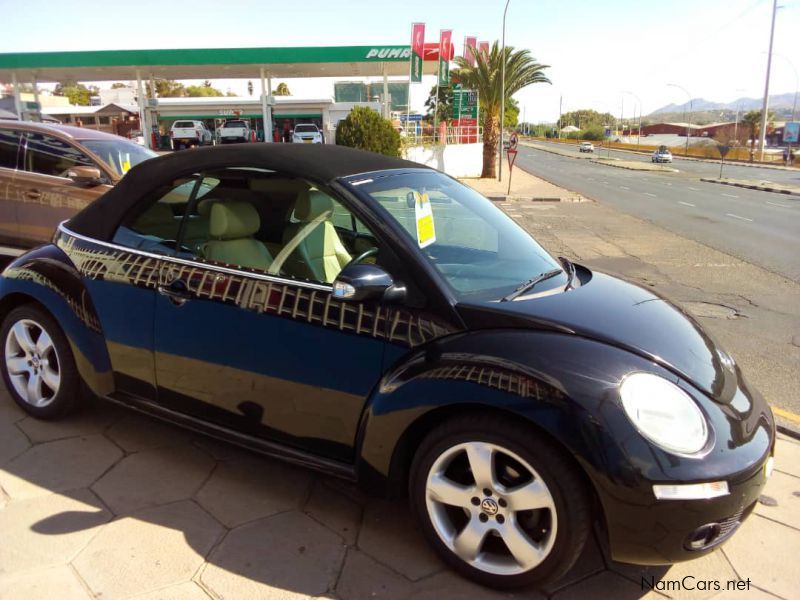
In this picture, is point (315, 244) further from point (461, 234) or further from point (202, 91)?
point (202, 91)

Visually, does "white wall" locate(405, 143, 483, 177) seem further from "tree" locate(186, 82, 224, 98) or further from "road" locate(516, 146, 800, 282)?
"tree" locate(186, 82, 224, 98)

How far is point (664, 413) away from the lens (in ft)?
6.71

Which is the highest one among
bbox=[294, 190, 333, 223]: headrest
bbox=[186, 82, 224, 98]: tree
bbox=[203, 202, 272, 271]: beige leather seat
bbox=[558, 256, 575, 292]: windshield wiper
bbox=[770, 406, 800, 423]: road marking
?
bbox=[186, 82, 224, 98]: tree

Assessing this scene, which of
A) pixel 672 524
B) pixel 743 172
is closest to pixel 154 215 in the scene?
pixel 672 524

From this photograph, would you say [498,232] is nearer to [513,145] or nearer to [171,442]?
[171,442]

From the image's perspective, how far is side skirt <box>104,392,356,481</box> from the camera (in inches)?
99.3

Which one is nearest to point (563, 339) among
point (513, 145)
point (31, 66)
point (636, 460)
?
point (636, 460)

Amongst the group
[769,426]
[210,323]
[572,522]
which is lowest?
[572,522]

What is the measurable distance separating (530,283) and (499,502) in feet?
3.35

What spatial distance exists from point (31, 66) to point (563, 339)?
133ft

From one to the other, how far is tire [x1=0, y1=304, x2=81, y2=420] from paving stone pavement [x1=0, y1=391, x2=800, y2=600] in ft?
0.70

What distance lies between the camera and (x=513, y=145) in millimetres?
20281

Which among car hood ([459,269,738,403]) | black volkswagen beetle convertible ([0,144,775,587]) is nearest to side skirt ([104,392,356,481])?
black volkswagen beetle convertible ([0,144,775,587])

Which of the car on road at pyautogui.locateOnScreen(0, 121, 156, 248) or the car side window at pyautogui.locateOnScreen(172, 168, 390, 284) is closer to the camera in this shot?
the car side window at pyautogui.locateOnScreen(172, 168, 390, 284)
